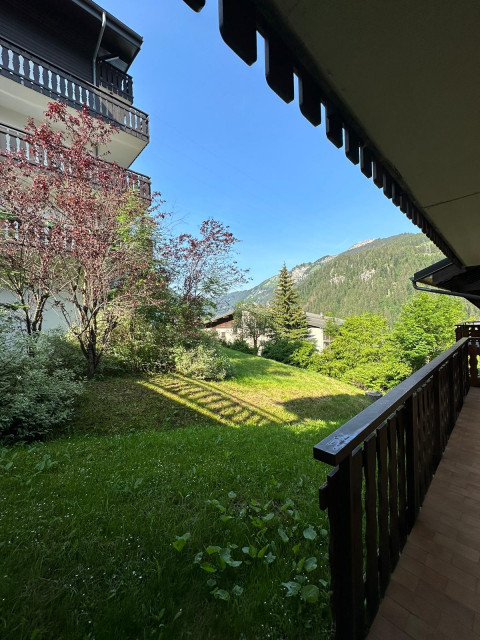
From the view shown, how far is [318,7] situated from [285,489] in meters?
3.00

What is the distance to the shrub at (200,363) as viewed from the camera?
7391mm

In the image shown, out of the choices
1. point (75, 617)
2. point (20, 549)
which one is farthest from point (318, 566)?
point (20, 549)

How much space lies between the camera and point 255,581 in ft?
4.86

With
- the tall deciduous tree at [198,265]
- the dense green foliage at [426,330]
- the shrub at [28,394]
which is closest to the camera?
the shrub at [28,394]

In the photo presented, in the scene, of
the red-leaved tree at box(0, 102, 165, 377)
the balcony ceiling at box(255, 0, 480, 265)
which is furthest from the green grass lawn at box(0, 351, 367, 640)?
the red-leaved tree at box(0, 102, 165, 377)

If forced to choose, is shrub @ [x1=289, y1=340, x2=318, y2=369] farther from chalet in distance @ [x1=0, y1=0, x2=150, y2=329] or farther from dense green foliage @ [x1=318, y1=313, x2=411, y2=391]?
chalet in distance @ [x1=0, y1=0, x2=150, y2=329]

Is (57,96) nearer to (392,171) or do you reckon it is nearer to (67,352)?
(67,352)

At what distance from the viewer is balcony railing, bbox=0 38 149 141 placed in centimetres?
718

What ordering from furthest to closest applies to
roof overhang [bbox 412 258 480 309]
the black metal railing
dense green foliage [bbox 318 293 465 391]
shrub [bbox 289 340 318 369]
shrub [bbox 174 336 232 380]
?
shrub [bbox 289 340 318 369]
dense green foliage [bbox 318 293 465 391]
the black metal railing
shrub [bbox 174 336 232 380]
roof overhang [bbox 412 258 480 309]

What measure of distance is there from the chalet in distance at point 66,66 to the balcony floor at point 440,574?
744 cm

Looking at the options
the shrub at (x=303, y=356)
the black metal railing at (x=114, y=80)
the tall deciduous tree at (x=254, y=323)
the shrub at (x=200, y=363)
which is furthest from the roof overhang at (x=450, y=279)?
the tall deciduous tree at (x=254, y=323)

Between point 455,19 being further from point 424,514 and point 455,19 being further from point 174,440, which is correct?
point 174,440

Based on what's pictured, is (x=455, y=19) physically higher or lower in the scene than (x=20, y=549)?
higher

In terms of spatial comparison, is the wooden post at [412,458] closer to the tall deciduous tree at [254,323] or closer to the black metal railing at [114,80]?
the black metal railing at [114,80]
